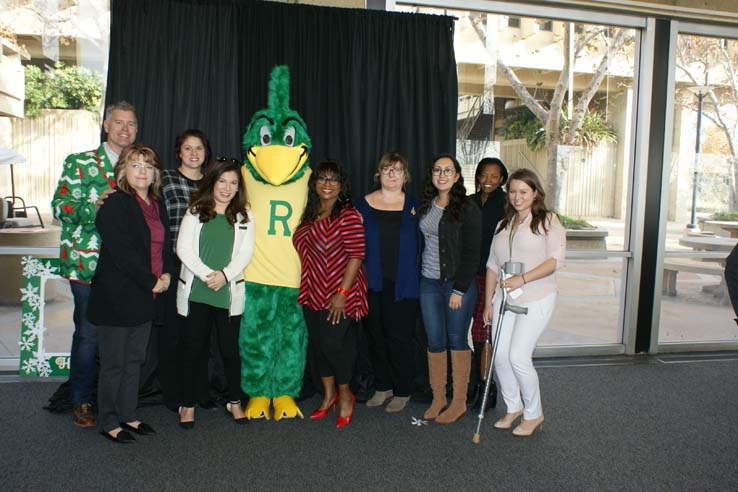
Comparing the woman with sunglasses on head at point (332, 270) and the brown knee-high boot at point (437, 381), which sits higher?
the woman with sunglasses on head at point (332, 270)

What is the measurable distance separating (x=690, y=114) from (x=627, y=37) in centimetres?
77

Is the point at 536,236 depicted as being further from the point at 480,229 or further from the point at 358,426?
the point at 358,426

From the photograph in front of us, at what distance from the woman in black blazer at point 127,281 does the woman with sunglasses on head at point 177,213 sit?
14cm

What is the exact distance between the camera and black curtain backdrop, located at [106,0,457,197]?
351 cm

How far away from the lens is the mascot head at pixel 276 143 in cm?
318

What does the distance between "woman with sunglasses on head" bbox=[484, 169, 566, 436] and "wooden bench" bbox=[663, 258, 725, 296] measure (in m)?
2.21

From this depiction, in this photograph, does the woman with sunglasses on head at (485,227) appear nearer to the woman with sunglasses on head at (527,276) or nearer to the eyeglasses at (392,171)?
the woman with sunglasses on head at (527,276)

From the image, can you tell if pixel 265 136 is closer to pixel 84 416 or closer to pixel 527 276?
pixel 527 276

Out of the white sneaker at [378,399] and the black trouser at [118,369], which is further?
the white sneaker at [378,399]

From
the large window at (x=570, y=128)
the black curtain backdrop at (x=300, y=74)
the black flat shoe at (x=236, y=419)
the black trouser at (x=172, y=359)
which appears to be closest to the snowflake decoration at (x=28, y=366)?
the black trouser at (x=172, y=359)

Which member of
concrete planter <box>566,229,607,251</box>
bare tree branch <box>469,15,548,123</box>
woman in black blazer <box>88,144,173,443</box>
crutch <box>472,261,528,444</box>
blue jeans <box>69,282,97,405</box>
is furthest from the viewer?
concrete planter <box>566,229,607,251</box>

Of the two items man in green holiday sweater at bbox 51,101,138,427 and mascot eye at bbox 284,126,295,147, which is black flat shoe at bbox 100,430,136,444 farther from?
mascot eye at bbox 284,126,295,147

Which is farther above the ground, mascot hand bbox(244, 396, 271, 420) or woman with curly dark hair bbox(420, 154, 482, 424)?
woman with curly dark hair bbox(420, 154, 482, 424)

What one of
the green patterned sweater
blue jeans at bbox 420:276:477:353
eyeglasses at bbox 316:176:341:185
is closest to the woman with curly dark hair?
blue jeans at bbox 420:276:477:353
